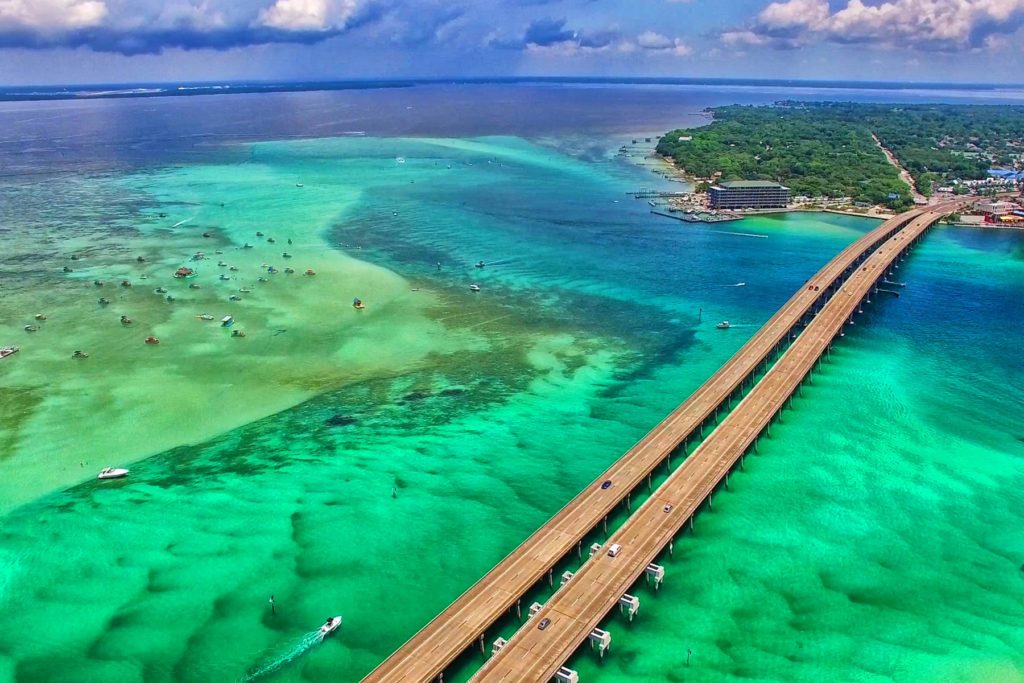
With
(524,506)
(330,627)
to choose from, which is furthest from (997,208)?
(330,627)

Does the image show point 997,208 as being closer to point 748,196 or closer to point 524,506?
point 748,196

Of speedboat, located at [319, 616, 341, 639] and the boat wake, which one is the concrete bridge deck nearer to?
speedboat, located at [319, 616, 341, 639]

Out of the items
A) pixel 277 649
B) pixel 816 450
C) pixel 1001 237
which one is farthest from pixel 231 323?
pixel 1001 237

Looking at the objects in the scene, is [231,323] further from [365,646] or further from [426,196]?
[426,196]

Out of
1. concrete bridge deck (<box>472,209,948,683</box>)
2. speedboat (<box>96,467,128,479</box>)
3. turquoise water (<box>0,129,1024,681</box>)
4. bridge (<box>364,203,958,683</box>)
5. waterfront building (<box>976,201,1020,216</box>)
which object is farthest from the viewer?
waterfront building (<box>976,201,1020,216</box>)

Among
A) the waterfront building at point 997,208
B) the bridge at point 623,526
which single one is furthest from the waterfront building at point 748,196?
the bridge at point 623,526

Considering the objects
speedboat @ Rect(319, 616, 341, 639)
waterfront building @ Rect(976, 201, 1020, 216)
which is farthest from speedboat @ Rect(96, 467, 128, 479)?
waterfront building @ Rect(976, 201, 1020, 216)
